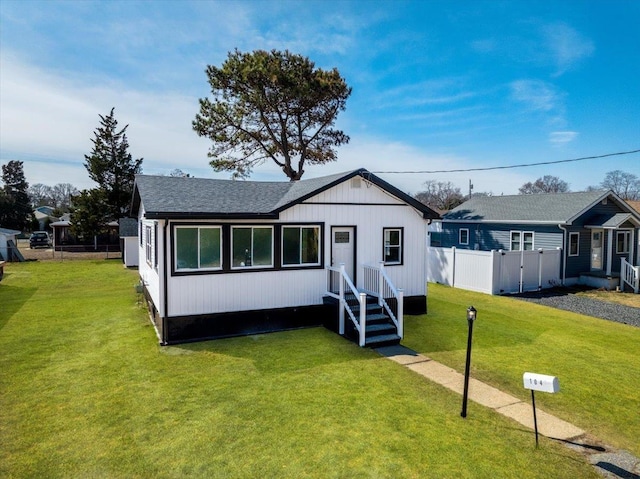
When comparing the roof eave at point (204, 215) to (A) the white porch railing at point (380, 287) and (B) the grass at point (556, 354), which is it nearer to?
(A) the white porch railing at point (380, 287)

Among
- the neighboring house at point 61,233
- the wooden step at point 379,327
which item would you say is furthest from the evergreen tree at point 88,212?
the wooden step at point 379,327

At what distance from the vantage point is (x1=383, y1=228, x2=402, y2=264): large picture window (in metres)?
A: 11.5

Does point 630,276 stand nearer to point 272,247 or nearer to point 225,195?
point 272,247

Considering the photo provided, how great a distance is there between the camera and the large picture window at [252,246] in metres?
9.77

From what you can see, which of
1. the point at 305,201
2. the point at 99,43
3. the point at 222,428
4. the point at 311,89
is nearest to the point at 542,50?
the point at 311,89

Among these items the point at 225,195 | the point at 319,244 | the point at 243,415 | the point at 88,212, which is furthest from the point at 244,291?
the point at 88,212

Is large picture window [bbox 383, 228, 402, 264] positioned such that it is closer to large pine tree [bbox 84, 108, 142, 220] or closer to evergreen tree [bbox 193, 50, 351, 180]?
evergreen tree [bbox 193, 50, 351, 180]

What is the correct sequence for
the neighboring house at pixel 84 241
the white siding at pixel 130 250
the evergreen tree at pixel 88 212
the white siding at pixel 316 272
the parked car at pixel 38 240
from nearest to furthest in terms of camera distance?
the white siding at pixel 316 272, the white siding at pixel 130 250, the evergreen tree at pixel 88 212, the neighboring house at pixel 84 241, the parked car at pixel 38 240

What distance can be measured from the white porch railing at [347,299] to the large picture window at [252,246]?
71.1 inches

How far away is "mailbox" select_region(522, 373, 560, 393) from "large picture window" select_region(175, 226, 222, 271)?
7.09 m

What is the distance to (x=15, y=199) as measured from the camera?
50.8 m

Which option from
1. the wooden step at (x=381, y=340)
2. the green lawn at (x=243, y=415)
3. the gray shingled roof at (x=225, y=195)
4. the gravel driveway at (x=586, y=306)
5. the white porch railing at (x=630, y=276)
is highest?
the gray shingled roof at (x=225, y=195)

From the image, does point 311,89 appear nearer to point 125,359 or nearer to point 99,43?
point 99,43

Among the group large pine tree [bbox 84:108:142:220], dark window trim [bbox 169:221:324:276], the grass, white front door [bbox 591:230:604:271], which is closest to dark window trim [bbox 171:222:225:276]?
dark window trim [bbox 169:221:324:276]
